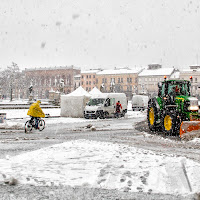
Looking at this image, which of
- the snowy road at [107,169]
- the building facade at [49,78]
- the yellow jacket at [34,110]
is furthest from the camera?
the building facade at [49,78]

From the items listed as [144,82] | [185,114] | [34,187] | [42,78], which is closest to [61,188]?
[34,187]

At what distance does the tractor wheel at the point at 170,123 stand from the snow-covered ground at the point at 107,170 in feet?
15.8

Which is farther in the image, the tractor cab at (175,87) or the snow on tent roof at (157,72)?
the snow on tent roof at (157,72)

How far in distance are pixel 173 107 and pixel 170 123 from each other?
75cm

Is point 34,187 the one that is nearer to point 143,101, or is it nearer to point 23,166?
point 23,166

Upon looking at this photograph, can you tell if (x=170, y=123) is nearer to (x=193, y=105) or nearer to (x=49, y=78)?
(x=193, y=105)

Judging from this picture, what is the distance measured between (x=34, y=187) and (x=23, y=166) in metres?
1.42

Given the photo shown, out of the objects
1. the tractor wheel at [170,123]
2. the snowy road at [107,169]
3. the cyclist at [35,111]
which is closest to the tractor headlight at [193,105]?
the tractor wheel at [170,123]

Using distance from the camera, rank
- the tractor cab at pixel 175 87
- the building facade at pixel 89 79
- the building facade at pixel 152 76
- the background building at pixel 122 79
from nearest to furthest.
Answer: the tractor cab at pixel 175 87, the building facade at pixel 152 76, the background building at pixel 122 79, the building facade at pixel 89 79

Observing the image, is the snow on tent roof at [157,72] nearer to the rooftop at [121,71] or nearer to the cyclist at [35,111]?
the rooftop at [121,71]

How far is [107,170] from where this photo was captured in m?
6.55

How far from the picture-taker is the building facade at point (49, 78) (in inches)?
4953

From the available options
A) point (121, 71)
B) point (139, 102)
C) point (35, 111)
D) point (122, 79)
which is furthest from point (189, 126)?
point (121, 71)

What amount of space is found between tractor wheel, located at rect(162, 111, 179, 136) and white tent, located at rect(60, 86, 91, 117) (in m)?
14.3
